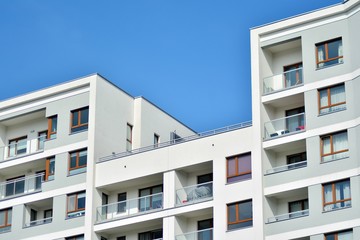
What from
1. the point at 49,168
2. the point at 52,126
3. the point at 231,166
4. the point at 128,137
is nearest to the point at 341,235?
the point at 231,166

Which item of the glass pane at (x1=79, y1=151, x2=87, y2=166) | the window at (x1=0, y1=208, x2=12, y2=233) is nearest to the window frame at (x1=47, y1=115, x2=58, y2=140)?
the glass pane at (x1=79, y1=151, x2=87, y2=166)

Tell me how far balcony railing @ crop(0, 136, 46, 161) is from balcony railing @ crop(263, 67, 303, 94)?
55.4ft

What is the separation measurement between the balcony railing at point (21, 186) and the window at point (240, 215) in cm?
1510

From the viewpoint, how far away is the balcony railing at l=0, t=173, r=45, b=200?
7738cm

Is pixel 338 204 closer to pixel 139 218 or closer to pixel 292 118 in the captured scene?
pixel 292 118

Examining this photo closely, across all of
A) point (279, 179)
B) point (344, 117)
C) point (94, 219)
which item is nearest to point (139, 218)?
point (94, 219)

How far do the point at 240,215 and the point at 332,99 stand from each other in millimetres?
8529

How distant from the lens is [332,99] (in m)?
67.4

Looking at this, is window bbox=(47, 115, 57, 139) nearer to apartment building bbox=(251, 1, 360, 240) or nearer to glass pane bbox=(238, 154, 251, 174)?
glass pane bbox=(238, 154, 251, 174)

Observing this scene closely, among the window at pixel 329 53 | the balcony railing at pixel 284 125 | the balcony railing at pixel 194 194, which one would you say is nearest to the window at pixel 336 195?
the balcony railing at pixel 284 125

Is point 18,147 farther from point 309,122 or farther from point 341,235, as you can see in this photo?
point 341,235

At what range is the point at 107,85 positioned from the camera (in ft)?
254

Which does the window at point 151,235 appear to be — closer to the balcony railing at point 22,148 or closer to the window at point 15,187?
the window at point 15,187

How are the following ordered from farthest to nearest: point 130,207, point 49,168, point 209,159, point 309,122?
point 49,168 < point 130,207 < point 209,159 < point 309,122
